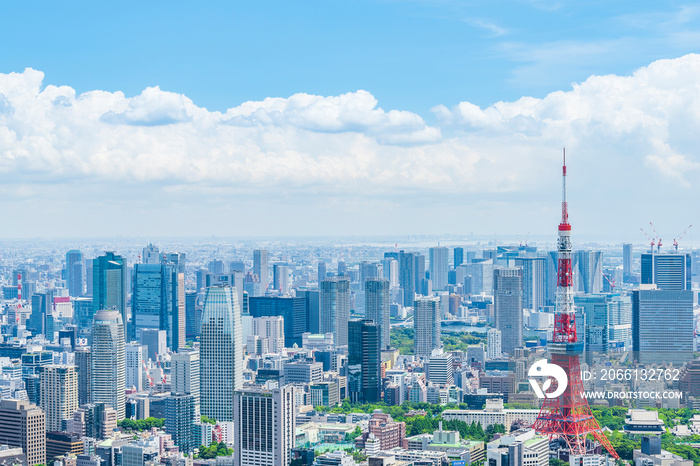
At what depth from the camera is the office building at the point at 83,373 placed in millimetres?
25531

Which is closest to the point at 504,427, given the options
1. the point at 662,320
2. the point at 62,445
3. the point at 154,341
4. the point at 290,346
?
the point at 62,445

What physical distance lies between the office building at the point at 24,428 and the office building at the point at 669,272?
831 inches

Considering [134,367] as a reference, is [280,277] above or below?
above

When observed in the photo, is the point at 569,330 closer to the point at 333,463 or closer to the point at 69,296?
the point at 333,463

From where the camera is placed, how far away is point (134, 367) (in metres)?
31.8

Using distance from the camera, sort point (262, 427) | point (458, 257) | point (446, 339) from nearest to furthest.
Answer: point (262, 427)
point (446, 339)
point (458, 257)

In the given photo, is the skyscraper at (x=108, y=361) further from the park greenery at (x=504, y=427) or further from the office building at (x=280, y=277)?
the office building at (x=280, y=277)

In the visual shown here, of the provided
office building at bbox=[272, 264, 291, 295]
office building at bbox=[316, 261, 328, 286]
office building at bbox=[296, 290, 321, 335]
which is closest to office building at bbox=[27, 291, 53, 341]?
office building at bbox=[296, 290, 321, 335]

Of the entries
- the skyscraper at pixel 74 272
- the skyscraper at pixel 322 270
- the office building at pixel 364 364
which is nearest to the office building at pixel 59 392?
the office building at pixel 364 364

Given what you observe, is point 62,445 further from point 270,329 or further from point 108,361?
point 270,329

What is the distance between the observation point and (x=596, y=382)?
24.6 m

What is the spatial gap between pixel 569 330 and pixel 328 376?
11.5 metres

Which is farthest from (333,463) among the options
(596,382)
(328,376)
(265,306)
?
(265,306)

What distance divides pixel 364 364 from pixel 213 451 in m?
10.1
